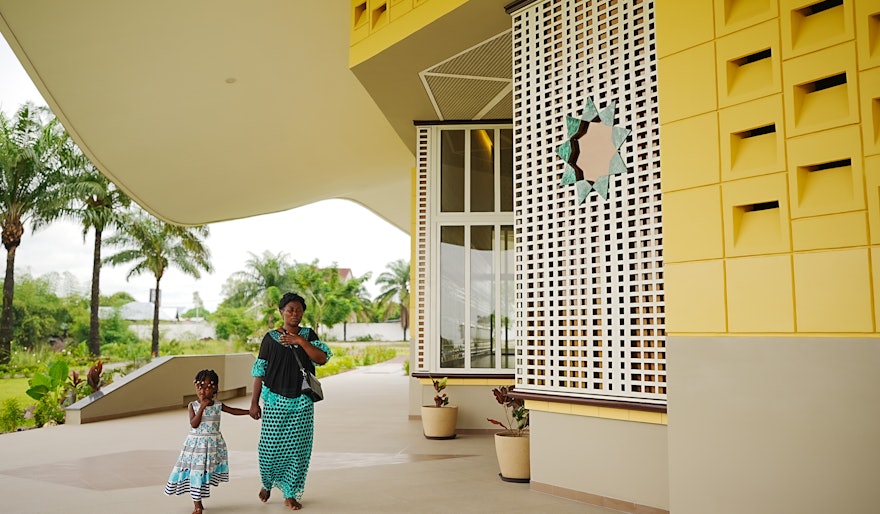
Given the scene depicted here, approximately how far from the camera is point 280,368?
489 centimetres

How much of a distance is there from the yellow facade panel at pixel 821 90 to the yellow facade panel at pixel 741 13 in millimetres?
326

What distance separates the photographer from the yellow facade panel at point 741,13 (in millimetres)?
3807

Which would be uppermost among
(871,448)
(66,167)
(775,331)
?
(66,167)

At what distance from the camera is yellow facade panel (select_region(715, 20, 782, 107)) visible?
3.77m

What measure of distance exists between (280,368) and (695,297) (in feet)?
9.28

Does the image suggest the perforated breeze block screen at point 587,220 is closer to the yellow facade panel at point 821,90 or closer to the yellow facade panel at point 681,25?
A: the yellow facade panel at point 681,25

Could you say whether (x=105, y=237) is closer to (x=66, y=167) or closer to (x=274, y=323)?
(x=66, y=167)

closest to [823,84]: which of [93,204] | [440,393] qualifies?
[440,393]

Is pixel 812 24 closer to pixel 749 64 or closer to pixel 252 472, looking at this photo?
pixel 749 64

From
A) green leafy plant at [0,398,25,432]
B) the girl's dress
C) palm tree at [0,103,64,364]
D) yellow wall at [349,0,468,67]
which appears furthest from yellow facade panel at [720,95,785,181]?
palm tree at [0,103,64,364]

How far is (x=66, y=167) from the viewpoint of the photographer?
2141cm

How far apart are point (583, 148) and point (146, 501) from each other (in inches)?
167

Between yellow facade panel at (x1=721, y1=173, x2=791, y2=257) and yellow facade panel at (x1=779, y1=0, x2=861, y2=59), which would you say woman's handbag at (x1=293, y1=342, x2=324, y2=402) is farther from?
yellow facade panel at (x1=779, y1=0, x2=861, y2=59)

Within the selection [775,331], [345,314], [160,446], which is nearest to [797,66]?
[775,331]
